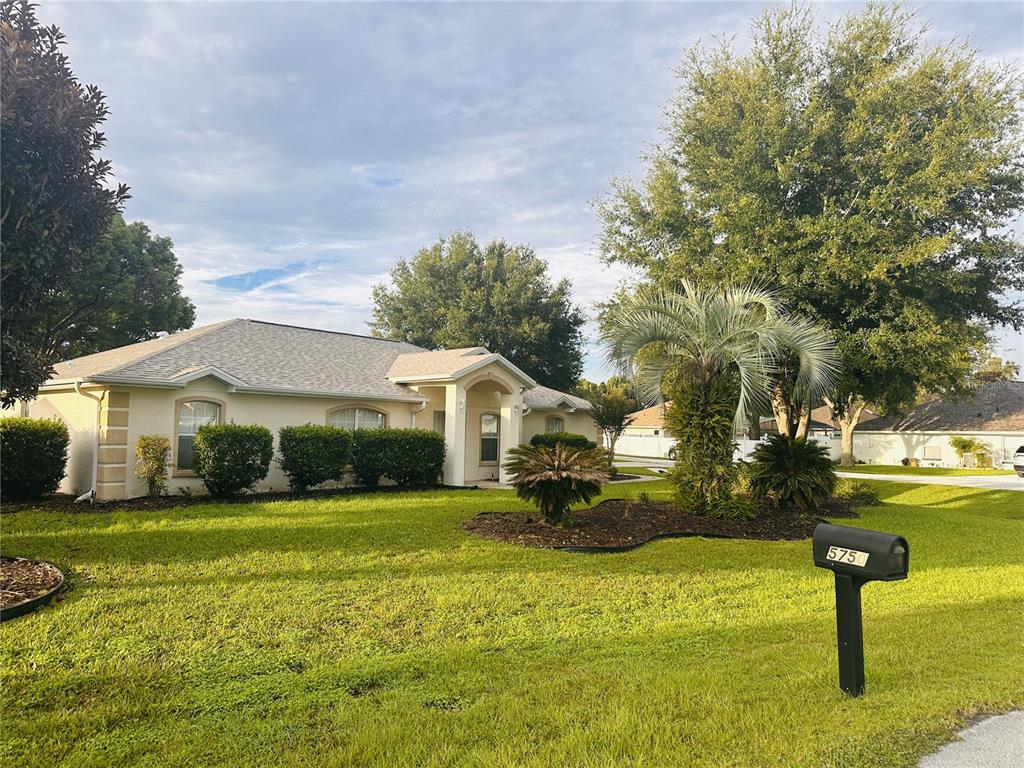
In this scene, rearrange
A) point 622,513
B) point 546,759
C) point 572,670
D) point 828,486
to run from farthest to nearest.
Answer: point 828,486
point 622,513
point 572,670
point 546,759

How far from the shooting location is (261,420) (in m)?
15.4

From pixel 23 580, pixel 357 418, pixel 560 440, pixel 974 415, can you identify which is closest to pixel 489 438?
pixel 560 440

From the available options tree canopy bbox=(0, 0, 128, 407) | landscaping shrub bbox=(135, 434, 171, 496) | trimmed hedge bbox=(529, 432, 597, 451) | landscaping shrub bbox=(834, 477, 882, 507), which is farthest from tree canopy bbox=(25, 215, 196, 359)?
landscaping shrub bbox=(834, 477, 882, 507)

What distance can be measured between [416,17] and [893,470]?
34840mm

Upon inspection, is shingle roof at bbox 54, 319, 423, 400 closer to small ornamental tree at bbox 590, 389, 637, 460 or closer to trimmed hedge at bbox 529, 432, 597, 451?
trimmed hedge at bbox 529, 432, 597, 451

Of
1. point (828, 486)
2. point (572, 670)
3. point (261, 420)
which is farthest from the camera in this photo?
point (261, 420)

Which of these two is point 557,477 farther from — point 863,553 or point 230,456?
point 230,456

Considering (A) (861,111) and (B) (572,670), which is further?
(A) (861,111)

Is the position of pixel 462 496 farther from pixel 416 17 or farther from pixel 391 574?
pixel 416 17

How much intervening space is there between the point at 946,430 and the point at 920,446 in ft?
5.77

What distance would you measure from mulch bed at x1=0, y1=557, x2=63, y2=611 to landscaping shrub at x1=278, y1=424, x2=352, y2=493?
286 inches

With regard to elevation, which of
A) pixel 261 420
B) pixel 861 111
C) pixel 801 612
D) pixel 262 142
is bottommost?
pixel 801 612

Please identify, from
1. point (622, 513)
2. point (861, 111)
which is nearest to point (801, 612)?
point (622, 513)

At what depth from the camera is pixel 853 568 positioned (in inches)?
146
